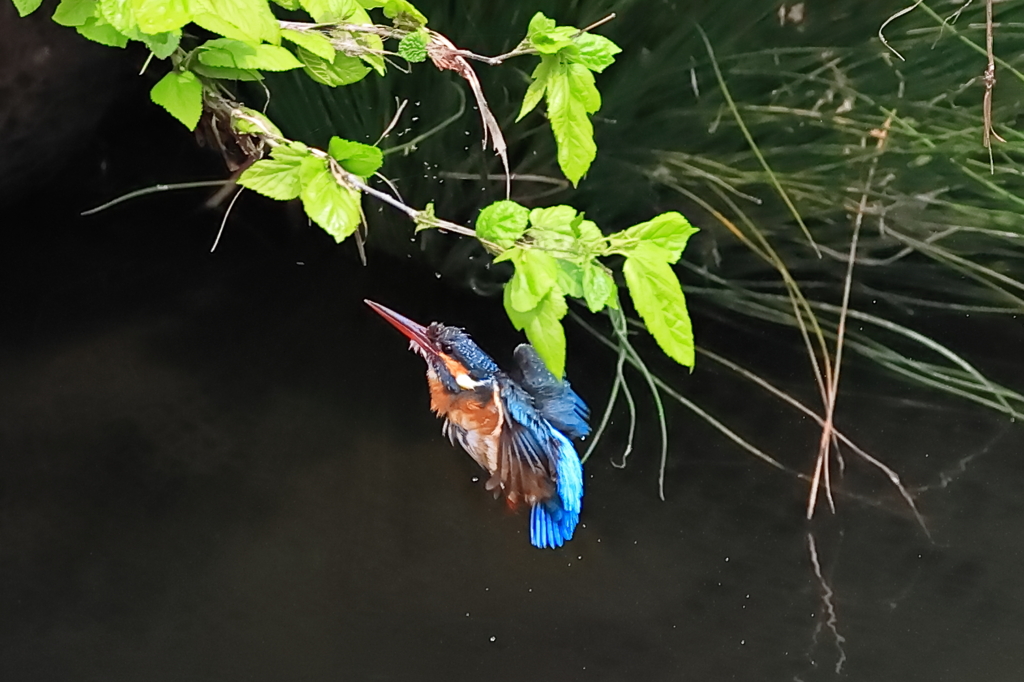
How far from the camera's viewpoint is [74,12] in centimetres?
44

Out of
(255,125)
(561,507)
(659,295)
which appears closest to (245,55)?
(255,125)

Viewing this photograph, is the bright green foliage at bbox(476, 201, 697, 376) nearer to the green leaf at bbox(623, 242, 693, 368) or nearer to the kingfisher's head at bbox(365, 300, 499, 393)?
the green leaf at bbox(623, 242, 693, 368)

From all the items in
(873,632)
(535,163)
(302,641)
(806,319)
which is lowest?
(873,632)

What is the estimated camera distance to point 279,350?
0.62 meters

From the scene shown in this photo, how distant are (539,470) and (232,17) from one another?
1.34ft

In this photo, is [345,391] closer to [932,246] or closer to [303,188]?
[303,188]

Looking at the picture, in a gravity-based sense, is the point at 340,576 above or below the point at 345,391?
below

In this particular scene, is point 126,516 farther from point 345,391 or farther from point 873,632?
point 873,632

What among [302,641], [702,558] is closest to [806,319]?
[702,558]

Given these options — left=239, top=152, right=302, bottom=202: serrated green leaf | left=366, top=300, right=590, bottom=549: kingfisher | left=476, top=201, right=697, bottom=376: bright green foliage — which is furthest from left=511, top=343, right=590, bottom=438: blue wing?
left=239, top=152, right=302, bottom=202: serrated green leaf

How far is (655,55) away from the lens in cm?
61

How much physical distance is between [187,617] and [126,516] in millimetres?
101

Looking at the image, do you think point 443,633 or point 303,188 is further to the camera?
point 443,633

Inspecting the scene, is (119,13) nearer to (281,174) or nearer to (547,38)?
(281,174)
